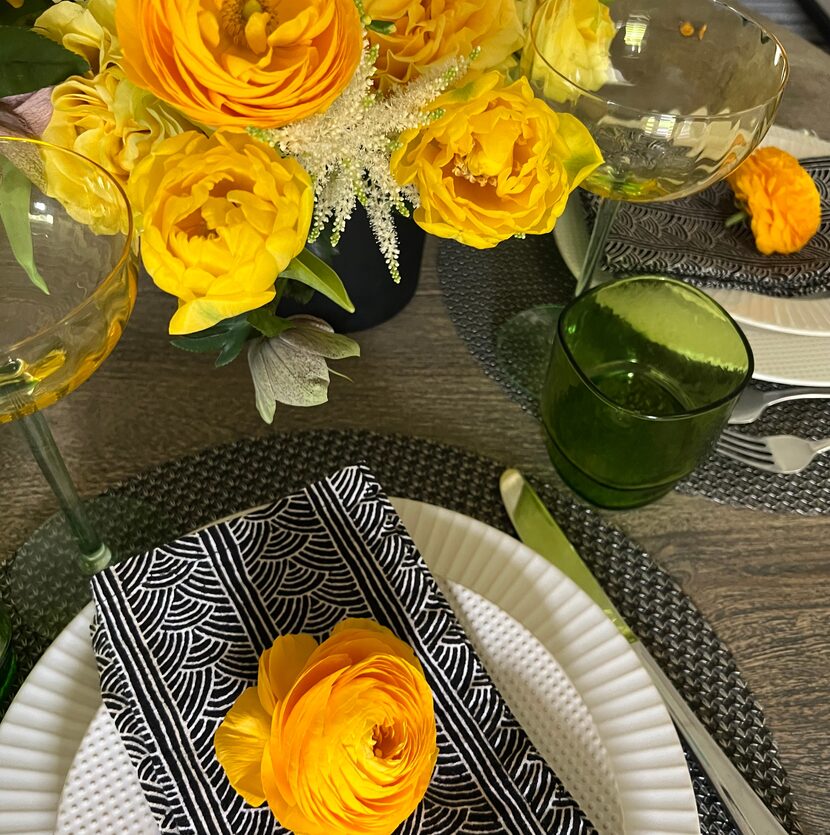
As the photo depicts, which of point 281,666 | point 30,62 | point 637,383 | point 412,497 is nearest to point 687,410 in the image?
point 637,383

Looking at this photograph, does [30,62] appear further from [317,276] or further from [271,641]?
[271,641]

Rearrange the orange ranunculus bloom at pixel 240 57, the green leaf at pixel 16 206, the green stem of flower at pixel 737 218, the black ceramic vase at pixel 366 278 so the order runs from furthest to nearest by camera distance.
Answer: the green stem of flower at pixel 737 218 < the black ceramic vase at pixel 366 278 < the green leaf at pixel 16 206 < the orange ranunculus bloom at pixel 240 57

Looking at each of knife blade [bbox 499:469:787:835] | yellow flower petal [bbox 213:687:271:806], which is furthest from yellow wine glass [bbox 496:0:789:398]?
yellow flower petal [bbox 213:687:271:806]

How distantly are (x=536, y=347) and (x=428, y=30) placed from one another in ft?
0.96

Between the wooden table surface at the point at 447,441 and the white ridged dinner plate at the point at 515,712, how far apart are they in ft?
0.32

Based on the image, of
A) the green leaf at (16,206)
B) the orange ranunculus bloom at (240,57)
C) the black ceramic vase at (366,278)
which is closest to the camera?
the orange ranunculus bloom at (240,57)

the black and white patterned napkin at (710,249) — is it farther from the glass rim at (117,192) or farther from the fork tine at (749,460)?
the glass rim at (117,192)

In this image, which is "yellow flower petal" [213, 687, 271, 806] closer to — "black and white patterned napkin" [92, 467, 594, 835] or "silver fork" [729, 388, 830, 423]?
"black and white patterned napkin" [92, 467, 594, 835]

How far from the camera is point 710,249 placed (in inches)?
23.9

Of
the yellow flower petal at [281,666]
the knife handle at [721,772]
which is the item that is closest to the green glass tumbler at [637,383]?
the knife handle at [721,772]

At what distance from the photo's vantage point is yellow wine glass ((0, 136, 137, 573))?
35cm

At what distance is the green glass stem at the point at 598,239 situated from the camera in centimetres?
52

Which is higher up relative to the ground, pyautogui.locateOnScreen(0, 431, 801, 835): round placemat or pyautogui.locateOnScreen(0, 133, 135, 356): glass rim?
pyautogui.locateOnScreen(0, 133, 135, 356): glass rim

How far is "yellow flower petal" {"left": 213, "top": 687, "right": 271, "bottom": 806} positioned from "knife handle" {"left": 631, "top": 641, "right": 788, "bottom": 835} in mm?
210
